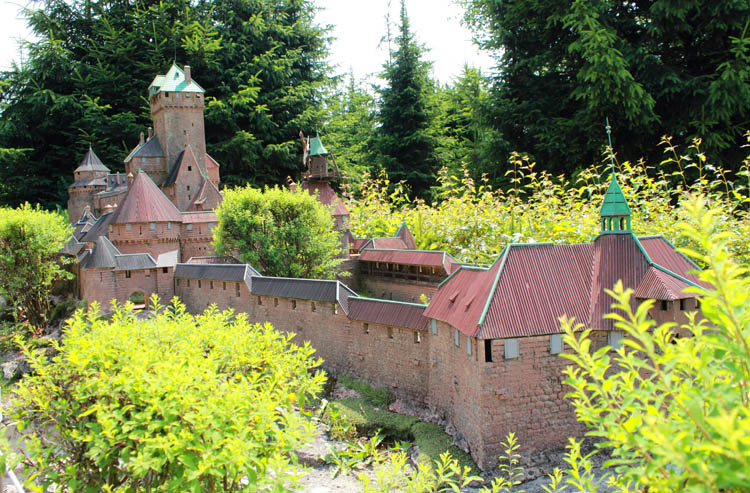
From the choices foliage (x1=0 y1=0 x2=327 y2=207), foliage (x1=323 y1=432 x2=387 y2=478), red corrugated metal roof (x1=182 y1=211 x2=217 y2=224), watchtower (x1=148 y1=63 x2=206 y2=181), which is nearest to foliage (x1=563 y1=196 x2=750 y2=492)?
foliage (x1=323 y1=432 x2=387 y2=478)

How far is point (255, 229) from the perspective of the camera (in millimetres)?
24625

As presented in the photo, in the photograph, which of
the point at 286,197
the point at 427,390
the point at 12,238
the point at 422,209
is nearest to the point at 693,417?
the point at 427,390

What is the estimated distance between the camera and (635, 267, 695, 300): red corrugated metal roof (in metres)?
13.2

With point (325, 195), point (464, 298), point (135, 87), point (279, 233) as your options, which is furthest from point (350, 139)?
point (464, 298)

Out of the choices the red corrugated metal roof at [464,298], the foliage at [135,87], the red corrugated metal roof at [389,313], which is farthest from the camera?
the foliage at [135,87]

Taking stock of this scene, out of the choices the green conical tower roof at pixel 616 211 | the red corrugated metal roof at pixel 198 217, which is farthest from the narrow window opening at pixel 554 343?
the red corrugated metal roof at pixel 198 217

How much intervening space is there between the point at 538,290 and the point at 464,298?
1.88 metres

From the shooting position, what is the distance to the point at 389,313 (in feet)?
59.6

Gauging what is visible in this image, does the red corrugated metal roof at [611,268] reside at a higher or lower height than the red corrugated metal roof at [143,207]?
lower

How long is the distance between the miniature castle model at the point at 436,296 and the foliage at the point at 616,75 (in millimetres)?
8444

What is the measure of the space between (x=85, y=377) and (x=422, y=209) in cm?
1995

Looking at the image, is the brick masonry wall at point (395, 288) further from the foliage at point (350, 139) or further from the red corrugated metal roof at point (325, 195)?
the foliage at point (350, 139)

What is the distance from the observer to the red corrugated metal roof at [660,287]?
1321cm

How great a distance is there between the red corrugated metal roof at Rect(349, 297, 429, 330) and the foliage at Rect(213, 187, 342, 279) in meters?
5.48
